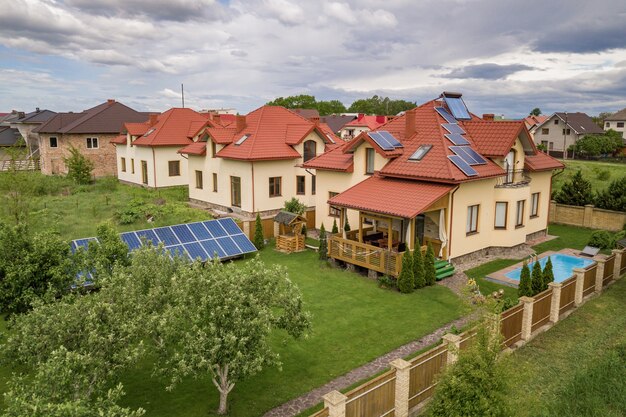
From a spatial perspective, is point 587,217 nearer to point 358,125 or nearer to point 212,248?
point 212,248

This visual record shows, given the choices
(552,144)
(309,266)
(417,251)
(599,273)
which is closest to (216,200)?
(309,266)

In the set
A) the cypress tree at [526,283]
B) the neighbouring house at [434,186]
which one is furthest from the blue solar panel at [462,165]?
the cypress tree at [526,283]

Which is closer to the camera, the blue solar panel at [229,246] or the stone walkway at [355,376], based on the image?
the stone walkway at [355,376]

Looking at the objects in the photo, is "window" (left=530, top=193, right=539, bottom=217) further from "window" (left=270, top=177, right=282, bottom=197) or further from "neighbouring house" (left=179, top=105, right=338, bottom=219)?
"window" (left=270, top=177, right=282, bottom=197)

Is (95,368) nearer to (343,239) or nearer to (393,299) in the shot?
(393,299)

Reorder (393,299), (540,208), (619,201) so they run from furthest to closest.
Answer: (619,201) → (540,208) → (393,299)

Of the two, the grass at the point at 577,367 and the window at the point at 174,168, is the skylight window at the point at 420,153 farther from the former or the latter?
the window at the point at 174,168
